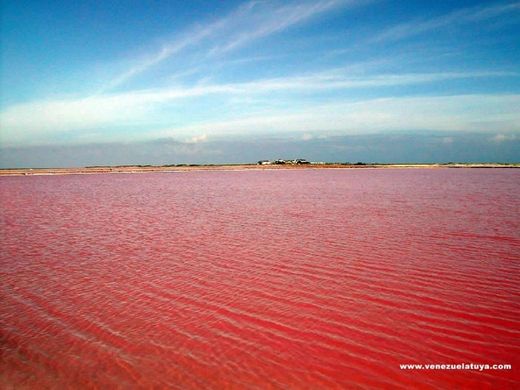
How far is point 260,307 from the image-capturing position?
254 inches

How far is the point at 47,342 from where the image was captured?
536 centimetres

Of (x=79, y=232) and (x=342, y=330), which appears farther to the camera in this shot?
(x=79, y=232)

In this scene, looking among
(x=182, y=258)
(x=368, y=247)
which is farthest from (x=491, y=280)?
(x=182, y=258)

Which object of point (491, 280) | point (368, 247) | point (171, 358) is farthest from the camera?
point (368, 247)

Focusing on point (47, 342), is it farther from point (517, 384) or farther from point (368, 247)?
point (368, 247)

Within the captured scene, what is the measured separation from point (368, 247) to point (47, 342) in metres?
8.16

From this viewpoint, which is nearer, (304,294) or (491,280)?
(304,294)

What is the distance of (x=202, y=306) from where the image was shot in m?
6.54

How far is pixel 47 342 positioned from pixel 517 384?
6.22 metres

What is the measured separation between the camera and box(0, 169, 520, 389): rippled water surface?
4.62 metres

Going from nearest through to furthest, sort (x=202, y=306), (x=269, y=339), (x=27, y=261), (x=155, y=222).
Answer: (x=269, y=339) → (x=202, y=306) → (x=27, y=261) → (x=155, y=222)

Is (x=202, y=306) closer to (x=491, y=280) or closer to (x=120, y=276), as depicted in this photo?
(x=120, y=276)

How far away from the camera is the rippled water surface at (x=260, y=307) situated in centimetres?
462

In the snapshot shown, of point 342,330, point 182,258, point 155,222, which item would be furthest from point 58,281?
point 155,222
